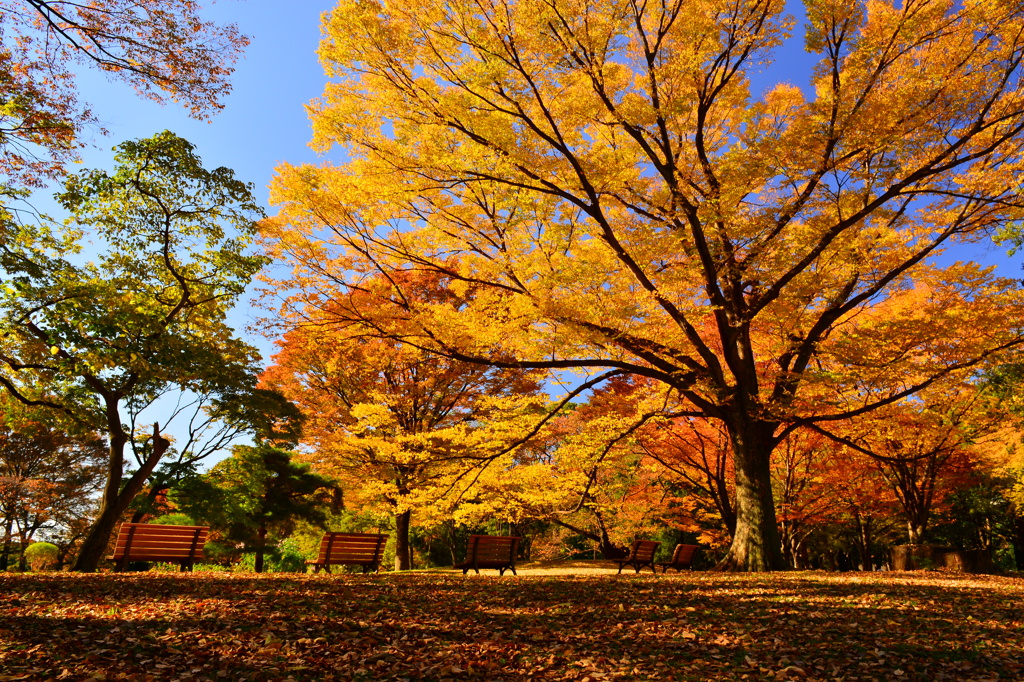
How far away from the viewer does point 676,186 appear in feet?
31.2

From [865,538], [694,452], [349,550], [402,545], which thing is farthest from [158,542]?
[865,538]

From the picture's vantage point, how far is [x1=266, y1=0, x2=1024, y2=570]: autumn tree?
8.55 m

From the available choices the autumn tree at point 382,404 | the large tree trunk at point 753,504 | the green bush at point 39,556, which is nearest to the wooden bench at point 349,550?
the autumn tree at point 382,404

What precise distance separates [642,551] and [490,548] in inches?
132

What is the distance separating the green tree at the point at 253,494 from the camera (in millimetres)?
14328

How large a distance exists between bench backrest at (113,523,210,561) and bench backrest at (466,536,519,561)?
4.33m

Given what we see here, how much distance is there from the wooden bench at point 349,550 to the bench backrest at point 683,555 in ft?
19.1

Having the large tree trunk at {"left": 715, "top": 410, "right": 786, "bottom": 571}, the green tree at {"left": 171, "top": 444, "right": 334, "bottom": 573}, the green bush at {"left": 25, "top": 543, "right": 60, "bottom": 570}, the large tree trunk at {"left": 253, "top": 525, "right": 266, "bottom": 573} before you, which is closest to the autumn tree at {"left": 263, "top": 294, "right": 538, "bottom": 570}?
the green tree at {"left": 171, "top": 444, "right": 334, "bottom": 573}

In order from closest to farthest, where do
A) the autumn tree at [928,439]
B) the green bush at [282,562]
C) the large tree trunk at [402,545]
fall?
1. the autumn tree at [928,439]
2. the large tree trunk at [402,545]
3. the green bush at [282,562]

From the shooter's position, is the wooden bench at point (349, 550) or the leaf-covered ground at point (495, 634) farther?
the wooden bench at point (349, 550)

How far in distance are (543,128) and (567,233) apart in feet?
5.57

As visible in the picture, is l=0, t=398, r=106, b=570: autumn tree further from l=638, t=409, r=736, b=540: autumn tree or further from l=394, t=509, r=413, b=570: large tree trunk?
l=638, t=409, r=736, b=540: autumn tree

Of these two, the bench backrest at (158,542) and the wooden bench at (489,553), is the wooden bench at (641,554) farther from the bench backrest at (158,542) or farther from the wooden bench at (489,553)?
the bench backrest at (158,542)

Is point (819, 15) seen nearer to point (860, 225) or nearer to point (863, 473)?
point (860, 225)
